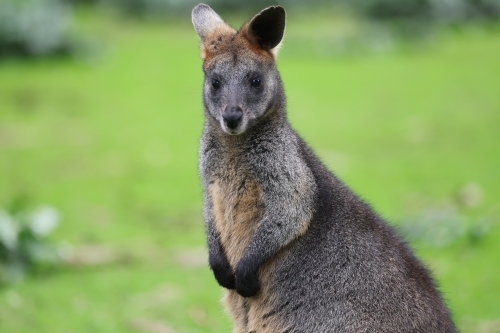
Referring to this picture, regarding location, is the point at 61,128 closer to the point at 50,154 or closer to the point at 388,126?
the point at 50,154

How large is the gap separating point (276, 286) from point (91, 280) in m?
2.77

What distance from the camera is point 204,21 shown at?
5.10 meters

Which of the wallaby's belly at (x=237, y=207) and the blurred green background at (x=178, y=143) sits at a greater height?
the wallaby's belly at (x=237, y=207)

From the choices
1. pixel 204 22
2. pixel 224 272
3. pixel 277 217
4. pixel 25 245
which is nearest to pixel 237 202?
pixel 277 217

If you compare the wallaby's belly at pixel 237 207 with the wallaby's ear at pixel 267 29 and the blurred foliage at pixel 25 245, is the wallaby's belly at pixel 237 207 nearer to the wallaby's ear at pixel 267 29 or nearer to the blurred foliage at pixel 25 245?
the wallaby's ear at pixel 267 29

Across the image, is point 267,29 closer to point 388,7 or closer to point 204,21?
point 204,21

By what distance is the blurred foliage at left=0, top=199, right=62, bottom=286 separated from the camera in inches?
285

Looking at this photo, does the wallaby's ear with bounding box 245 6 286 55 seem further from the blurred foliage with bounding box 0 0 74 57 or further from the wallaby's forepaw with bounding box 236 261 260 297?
the blurred foliage with bounding box 0 0 74 57

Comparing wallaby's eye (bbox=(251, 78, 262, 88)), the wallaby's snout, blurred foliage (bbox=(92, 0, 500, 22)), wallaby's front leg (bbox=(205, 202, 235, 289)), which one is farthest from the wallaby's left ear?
blurred foliage (bbox=(92, 0, 500, 22))

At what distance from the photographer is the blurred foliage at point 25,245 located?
285 inches

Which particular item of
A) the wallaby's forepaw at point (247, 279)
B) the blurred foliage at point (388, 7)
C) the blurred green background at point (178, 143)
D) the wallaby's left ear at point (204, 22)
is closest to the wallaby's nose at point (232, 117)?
the wallaby's left ear at point (204, 22)

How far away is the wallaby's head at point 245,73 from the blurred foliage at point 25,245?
9.59ft

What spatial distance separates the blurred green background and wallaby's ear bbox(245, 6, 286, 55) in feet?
7.42

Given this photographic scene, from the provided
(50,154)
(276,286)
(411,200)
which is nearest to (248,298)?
(276,286)
